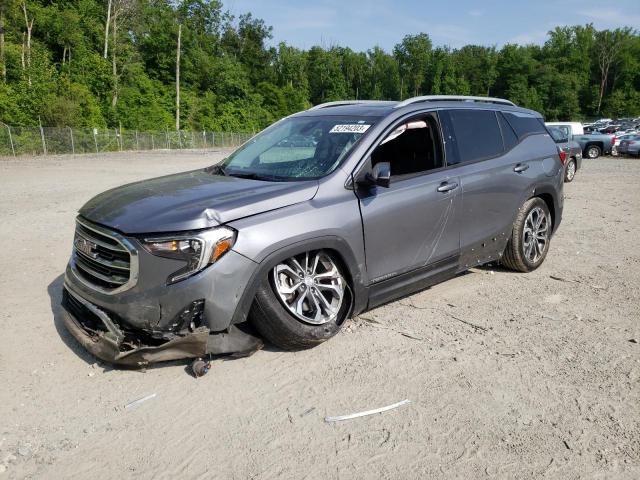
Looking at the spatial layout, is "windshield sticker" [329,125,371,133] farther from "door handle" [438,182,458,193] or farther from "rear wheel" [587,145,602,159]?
"rear wheel" [587,145,602,159]

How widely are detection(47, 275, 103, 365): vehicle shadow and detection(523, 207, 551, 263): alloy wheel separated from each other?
171 inches

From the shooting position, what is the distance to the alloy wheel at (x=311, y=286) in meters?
3.87

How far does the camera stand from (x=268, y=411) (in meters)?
3.30

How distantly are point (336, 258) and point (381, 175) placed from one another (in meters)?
0.69

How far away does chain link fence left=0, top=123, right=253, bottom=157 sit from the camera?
34.4 metres

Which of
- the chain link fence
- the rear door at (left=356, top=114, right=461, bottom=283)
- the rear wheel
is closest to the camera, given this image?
the rear door at (left=356, top=114, right=461, bottom=283)

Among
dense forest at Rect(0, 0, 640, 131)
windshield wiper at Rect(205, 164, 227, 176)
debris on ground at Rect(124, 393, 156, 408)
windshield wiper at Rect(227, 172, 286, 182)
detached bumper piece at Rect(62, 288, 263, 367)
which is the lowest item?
debris on ground at Rect(124, 393, 156, 408)

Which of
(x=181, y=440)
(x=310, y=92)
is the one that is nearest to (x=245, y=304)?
(x=181, y=440)

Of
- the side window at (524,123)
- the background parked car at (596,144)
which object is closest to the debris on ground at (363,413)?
the side window at (524,123)

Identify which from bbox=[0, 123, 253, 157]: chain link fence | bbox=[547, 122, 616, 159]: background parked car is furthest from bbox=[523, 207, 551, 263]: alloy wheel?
bbox=[0, 123, 253, 157]: chain link fence

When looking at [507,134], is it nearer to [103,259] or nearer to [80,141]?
[103,259]

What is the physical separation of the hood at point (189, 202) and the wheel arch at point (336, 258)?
0.31m

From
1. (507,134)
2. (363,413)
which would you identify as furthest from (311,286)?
(507,134)

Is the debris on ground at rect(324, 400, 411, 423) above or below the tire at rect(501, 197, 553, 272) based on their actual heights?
below
